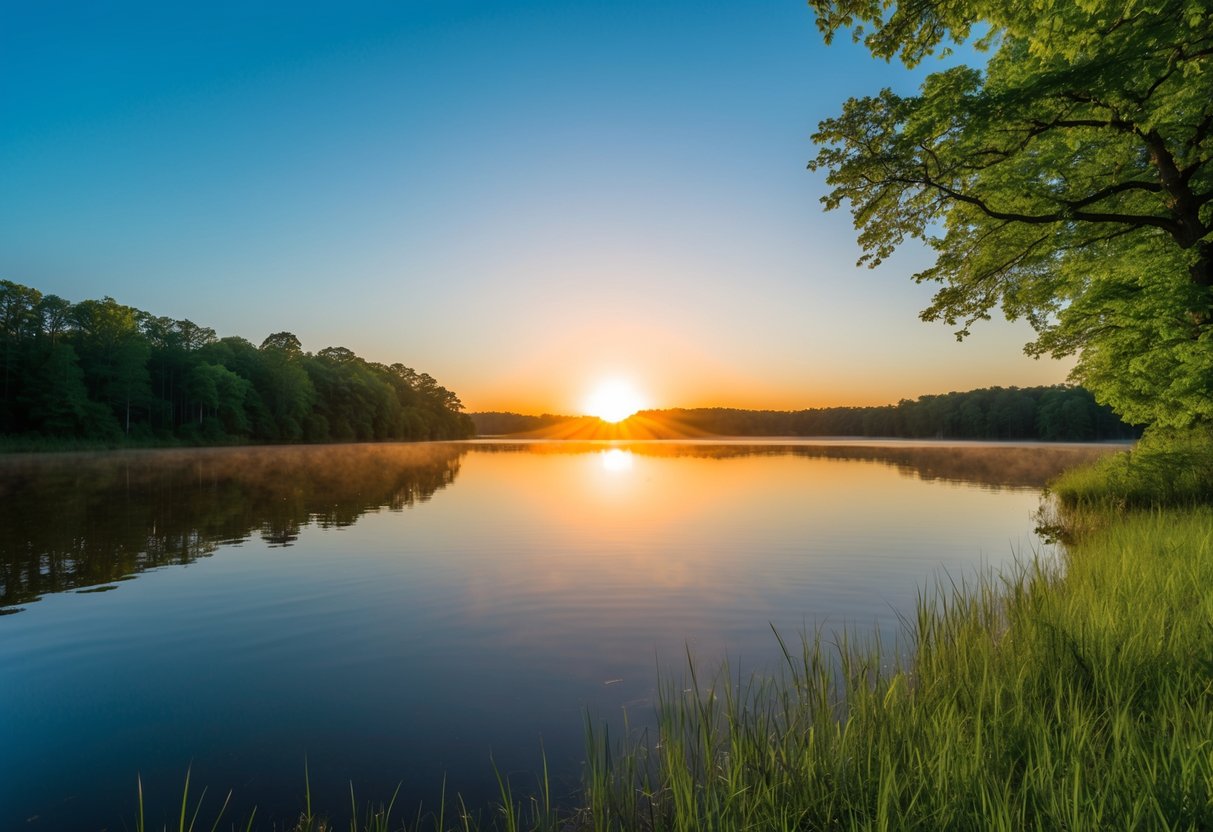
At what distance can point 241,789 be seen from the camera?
611cm

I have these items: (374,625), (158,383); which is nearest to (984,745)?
(374,625)

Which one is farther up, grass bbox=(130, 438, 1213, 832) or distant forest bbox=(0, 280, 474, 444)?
distant forest bbox=(0, 280, 474, 444)

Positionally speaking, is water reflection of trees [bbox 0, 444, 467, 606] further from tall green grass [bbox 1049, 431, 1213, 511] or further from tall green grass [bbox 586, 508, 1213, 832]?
tall green grass [bbox 1049, 431, 1213, 511]

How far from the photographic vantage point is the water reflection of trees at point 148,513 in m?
15.8

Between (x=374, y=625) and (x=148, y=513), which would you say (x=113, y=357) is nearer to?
(x=148, y=513)

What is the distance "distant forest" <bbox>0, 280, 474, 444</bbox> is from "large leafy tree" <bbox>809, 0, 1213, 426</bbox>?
9679 cm

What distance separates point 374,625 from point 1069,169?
22.6 metres

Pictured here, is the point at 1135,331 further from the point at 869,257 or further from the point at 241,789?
the point at 241,789

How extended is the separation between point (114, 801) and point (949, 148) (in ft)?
61.4

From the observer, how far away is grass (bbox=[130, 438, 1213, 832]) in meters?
3.87

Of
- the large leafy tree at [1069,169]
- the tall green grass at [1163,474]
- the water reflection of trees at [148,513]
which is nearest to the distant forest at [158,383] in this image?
the water reflection of trees at [148,513]

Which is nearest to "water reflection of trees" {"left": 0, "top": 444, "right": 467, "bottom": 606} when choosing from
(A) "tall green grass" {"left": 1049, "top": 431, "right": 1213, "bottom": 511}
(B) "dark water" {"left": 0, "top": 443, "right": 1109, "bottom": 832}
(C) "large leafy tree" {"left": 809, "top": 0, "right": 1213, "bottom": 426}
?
(B) "dark water" {"left": 0, "top": 443, "right": 1109, "bottom": 832}

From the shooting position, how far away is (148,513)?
25.0 metres

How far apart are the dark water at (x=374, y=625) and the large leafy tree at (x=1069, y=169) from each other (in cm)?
708
